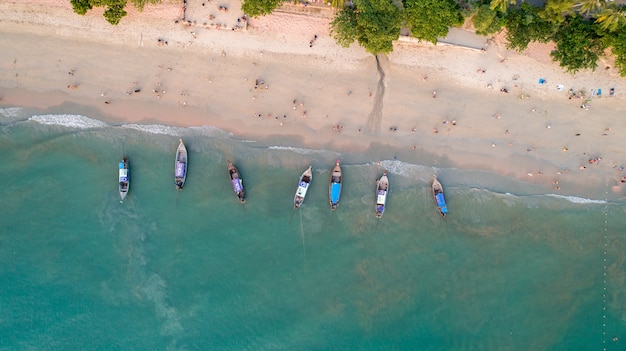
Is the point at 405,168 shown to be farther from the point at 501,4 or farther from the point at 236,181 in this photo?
the point at 236,181

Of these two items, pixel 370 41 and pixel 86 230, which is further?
pixel 86 230

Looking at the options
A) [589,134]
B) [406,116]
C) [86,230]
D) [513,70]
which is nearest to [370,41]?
[406,116]

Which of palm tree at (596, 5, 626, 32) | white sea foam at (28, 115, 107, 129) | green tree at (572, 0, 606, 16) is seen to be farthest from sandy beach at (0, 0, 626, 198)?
palm tree at (596, 5, 626, 32)

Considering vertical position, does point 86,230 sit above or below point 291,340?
above

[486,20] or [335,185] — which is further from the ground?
[486,20]

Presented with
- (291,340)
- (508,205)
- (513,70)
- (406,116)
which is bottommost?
(291,340)

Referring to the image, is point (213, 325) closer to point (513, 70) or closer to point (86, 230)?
point (86, 230)

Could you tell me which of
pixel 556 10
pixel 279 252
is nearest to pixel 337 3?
pixel 556 10

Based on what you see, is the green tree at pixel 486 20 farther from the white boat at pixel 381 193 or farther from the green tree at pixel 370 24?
the white boat at pixel 381 193
